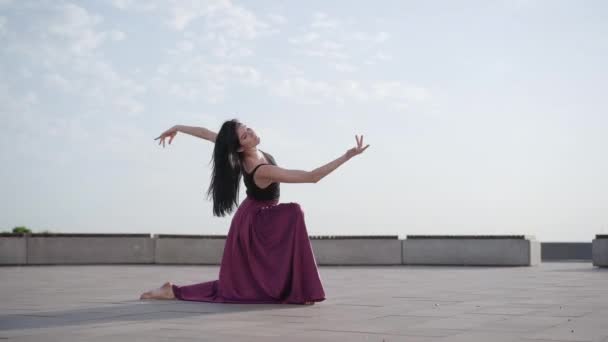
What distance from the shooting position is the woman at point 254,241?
8.03 meters

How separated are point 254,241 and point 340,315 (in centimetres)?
184

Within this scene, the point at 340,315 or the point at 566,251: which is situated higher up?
the point at 340,315

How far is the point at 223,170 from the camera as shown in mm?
8141

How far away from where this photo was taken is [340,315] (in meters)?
6.77

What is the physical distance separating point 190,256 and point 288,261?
1167 cm

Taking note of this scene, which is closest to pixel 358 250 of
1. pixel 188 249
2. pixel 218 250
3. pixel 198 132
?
pixel 218 250

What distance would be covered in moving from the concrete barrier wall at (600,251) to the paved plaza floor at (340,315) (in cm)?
574

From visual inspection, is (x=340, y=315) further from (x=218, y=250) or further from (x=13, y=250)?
(x=13, y=250)

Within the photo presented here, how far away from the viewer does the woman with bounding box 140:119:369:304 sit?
8.03 m

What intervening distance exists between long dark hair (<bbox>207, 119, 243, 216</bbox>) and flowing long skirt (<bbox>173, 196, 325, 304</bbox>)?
1.23 ft

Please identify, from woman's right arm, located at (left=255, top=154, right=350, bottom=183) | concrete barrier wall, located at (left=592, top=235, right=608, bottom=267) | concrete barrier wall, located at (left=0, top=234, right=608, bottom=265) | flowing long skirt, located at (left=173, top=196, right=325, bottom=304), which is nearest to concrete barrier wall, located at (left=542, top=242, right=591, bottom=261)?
concrete barrier wall, located at (left=0, top=234, right=608, bottom=265)

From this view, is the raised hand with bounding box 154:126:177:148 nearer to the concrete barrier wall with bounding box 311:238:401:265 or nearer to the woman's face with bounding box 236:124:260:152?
the woman's face with bounding box 236:124:260:152

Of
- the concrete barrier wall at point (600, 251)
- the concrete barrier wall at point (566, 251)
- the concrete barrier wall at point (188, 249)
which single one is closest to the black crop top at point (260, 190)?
the concrete barrier wall at point (600, 251)

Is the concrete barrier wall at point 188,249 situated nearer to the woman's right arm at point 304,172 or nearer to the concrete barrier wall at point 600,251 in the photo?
the concrete barrier wall at point 600,251
